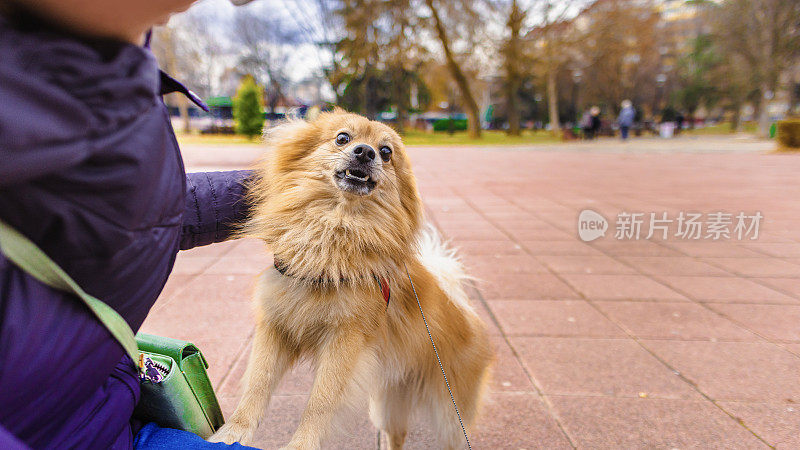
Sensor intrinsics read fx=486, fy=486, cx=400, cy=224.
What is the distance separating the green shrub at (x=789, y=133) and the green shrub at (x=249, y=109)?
76.4 ft

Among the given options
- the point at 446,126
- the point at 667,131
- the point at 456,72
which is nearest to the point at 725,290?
the point at 456,72

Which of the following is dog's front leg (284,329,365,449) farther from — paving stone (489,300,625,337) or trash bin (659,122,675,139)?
trash bin (659,122,675,139)

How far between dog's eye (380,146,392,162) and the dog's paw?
1090 mm

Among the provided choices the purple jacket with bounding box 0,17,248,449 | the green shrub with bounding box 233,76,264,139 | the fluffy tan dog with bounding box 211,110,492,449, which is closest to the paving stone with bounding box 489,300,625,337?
the fluffy tan dog with bounding box 211,110,492,449

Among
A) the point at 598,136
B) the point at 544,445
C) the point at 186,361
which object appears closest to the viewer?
the point at 186,361

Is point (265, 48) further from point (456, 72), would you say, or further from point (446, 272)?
point (446, 272)

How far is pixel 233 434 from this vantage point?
1.53 metres

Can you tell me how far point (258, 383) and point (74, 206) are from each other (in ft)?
3.35

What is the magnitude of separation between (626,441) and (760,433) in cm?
65

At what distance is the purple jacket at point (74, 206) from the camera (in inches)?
27.4

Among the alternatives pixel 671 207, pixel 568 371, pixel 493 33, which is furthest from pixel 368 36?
pixel 568 371

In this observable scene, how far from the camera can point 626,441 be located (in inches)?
86.6

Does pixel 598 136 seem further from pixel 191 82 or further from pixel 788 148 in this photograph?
pixel 191 82

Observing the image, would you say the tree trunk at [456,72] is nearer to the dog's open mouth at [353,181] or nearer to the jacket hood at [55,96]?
the dog's open mouth at [353,181]
